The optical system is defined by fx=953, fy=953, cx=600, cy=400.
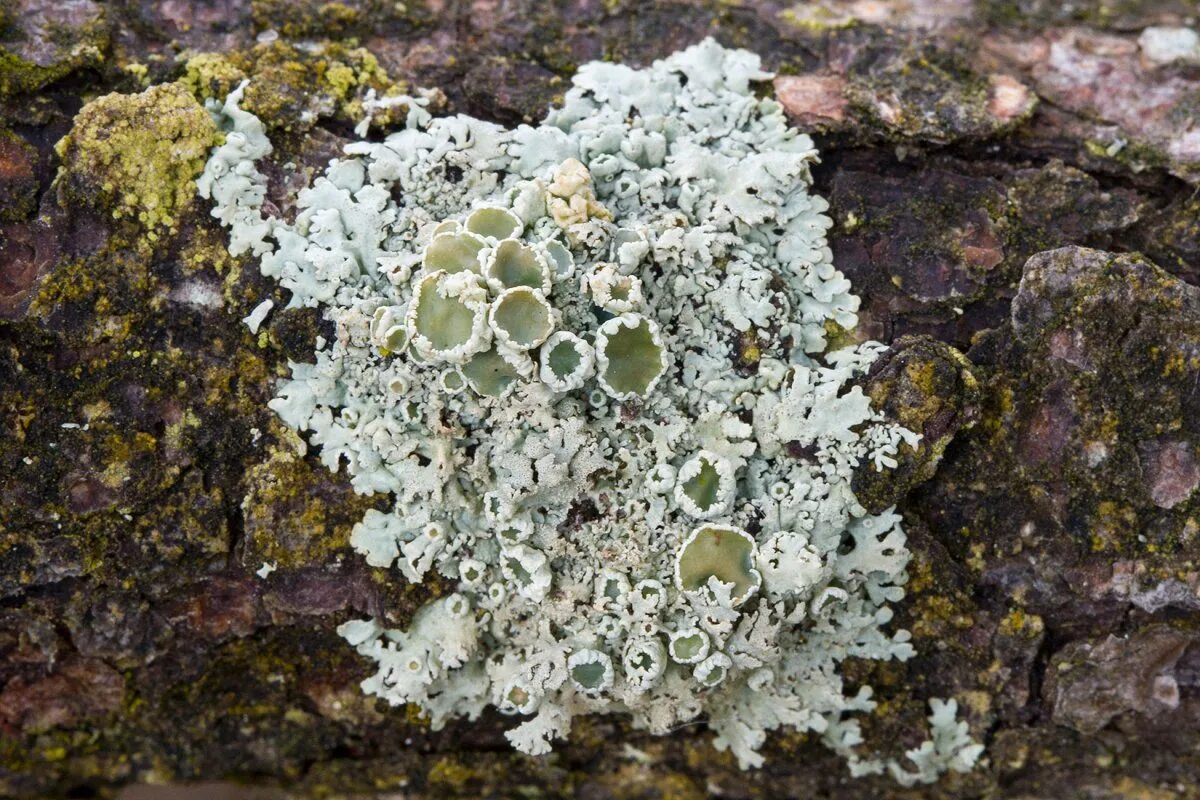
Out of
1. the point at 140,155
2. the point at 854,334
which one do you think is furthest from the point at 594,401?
the point at 140,155

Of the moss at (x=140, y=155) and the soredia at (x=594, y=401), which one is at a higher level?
the moss at (x=140, y=155)

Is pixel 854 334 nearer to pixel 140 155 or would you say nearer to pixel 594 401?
pixel 594 401

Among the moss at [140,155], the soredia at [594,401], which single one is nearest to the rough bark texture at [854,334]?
the moss at [140,155]

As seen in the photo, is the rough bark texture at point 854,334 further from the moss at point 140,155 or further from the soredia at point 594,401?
the soredia at point 594,401

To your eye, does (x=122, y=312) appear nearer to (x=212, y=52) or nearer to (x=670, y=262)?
(x=212, y=52)

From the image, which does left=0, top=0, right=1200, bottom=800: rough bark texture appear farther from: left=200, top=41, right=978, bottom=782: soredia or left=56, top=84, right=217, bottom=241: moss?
left=200, top=41, right=978, bottom=782: soredia

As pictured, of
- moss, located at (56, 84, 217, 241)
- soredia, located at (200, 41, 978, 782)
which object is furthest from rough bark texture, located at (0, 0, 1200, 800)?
soredia, located at (200, 41, 978, 782)
